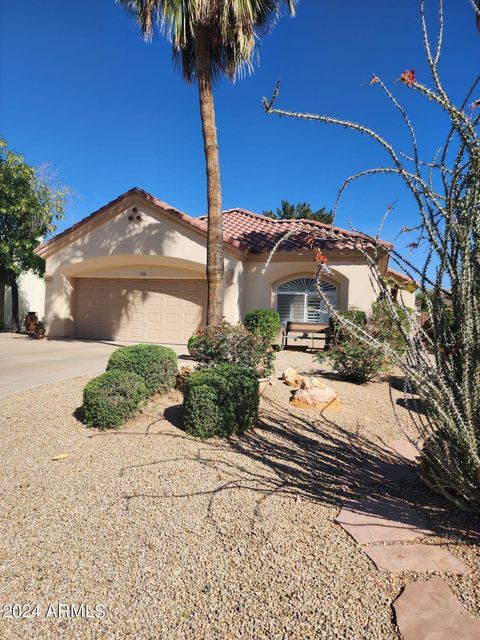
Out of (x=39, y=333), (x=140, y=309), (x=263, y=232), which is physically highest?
(x=263, y=232)

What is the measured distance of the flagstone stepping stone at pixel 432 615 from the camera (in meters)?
1.87

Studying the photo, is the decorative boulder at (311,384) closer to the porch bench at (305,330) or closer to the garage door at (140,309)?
the porch bench at (305,330)

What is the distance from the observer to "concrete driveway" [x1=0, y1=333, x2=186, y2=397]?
282 inches

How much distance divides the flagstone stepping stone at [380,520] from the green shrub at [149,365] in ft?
11.2

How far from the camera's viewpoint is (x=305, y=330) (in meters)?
13.0

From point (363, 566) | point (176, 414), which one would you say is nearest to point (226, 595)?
point (363, 566)

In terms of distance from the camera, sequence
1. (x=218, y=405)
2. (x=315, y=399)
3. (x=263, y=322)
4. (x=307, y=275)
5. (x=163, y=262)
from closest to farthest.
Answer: (x=218, y=405) < (x=315, y=399) < (x=263, y=322) < (x=307, y=275) < (x=163, y=262)

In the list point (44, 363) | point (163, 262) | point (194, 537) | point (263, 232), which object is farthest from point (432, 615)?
point (263, 232)

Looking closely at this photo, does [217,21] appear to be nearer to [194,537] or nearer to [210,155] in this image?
[210,155]

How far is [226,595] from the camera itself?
2174 mm

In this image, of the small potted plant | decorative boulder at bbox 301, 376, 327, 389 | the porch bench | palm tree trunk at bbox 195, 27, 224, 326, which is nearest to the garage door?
the small potted plant

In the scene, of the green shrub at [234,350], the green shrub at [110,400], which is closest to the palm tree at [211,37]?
the green shrub at [234,350]

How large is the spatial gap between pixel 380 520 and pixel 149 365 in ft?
12.7

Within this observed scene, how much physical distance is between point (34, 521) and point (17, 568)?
55 cm
